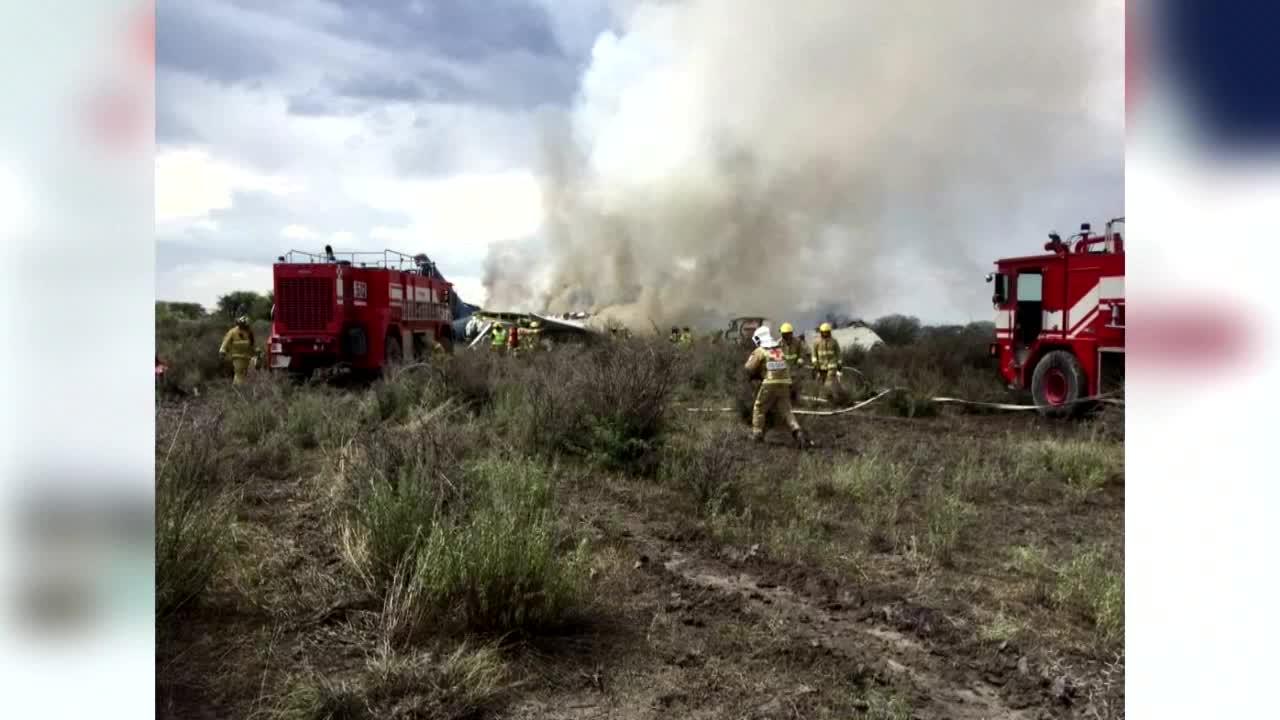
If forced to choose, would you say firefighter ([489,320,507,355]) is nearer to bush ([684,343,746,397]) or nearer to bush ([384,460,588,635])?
bush ([684,343,746,397])

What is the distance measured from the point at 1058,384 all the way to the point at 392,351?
12.3 meters

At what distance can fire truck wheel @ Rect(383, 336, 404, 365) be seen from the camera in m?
15.7

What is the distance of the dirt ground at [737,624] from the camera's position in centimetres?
324

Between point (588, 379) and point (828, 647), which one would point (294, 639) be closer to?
point (828, 647)

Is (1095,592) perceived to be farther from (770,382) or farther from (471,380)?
(471,380)

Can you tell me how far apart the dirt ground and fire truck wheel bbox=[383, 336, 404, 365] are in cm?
907

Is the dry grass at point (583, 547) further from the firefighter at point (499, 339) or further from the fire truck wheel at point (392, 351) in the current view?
the firefighter at point (499, 339)

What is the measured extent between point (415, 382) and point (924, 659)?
353 inches

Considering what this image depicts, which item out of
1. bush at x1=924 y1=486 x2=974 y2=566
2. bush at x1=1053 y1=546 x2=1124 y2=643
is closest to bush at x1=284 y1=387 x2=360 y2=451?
bush at x1=924 y1=486 x2=974 y2=566

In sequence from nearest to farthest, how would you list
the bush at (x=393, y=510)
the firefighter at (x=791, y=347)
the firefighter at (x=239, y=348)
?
the bush at (x=393, y=510) < the firefighter at (x=239, y=348) < the firefighter at (x=791, y=347)

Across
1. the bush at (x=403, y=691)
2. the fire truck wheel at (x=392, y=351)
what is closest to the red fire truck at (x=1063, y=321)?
the bush at (x=403, y=691)

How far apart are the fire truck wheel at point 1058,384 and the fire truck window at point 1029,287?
1.02 metres

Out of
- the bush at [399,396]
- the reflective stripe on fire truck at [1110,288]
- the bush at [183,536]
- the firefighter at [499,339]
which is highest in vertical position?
the reflective stripe on fire truck at [1110,288]

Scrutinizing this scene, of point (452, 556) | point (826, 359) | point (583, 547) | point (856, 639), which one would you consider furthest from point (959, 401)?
point (452, 556)
